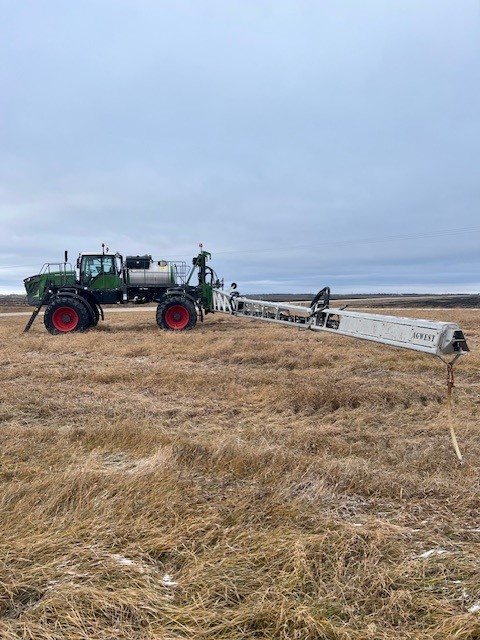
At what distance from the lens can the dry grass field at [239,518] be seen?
2033mm

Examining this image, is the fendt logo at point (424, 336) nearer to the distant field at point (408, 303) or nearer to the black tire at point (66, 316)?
the black tire at point (66, 316)

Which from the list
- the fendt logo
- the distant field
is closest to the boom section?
the fendt logo

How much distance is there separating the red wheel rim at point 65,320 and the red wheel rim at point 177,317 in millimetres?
3067

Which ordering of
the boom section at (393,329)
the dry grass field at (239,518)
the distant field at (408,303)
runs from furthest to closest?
the distant field at (408,303) → the boom section at (393,329) → the dry grass field at (239,518)

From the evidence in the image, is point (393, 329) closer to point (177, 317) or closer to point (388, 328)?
point (388, 328)

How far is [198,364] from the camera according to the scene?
9.15 m

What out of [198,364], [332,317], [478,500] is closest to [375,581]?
[478,500]

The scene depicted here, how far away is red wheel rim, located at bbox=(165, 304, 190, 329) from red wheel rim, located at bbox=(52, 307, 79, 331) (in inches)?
121

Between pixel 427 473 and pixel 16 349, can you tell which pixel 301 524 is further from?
pixel 16 349

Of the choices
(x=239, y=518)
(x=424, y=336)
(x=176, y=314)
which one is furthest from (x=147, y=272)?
(x=239, y=518)

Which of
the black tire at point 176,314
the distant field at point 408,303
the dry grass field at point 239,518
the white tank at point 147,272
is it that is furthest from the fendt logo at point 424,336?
the distant field at point 408,303

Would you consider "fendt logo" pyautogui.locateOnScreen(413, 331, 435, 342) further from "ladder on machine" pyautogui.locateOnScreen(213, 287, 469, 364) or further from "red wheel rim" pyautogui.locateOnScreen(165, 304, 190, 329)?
"red wheel rim" pyautogui.locateOnScreen(165, 304, 190, 329)

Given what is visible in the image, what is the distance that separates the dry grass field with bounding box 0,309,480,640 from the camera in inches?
80.0

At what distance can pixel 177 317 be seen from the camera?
585 inches
